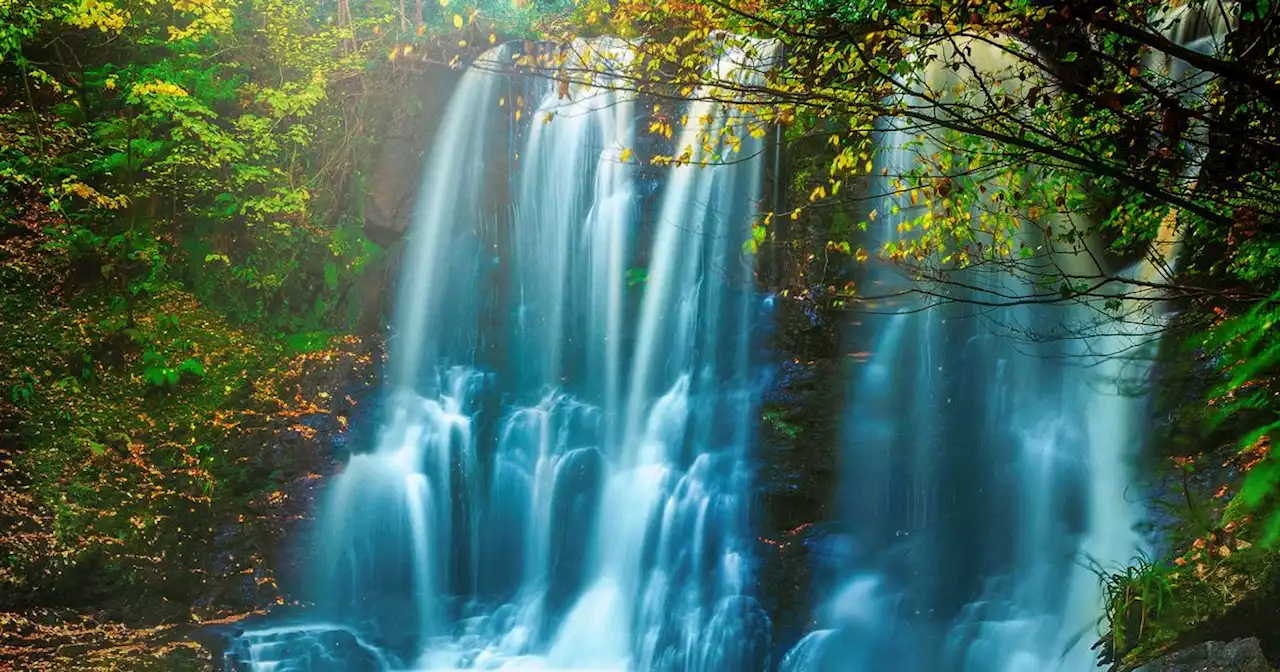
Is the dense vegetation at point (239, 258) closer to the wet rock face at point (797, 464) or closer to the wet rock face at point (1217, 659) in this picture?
the wet rock face at point (1217, 659)

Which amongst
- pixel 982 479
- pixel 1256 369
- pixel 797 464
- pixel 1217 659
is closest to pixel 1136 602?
pixel 1217 659

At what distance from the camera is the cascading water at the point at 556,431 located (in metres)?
8.40

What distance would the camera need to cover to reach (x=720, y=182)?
9.25 metres

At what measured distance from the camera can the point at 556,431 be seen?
941 cm

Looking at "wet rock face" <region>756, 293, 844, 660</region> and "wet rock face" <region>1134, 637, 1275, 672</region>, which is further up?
"wet rock face" <region>756, 293, 844, 660</region>

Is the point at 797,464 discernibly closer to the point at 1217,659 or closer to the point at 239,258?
the point at 1217,659

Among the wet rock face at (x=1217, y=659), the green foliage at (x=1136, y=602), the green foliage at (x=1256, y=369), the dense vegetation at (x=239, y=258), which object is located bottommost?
the wet rock face at (x=1217, y=659)

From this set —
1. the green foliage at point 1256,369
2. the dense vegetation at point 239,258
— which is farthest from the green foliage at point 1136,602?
the green foliage at point 1256,369

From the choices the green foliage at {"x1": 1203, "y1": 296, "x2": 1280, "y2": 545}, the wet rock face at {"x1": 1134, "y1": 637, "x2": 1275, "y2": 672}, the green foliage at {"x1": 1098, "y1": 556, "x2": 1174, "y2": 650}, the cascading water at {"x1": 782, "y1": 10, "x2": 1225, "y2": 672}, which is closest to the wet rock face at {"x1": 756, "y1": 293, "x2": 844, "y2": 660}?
the cascading water at {"x1": 782, "y1": 10, "x2": 1225, "y2": 672}

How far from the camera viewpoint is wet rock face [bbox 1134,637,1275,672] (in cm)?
477

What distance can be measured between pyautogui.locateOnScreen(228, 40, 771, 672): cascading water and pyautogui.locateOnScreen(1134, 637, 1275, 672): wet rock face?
148 inches

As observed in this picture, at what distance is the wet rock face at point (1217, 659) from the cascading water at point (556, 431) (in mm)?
3769

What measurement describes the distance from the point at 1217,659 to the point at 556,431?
6.45 meters

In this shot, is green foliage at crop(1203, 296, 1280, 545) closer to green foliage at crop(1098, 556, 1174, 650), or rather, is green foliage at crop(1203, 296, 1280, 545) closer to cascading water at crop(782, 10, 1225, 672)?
green foliage at crop(1098, 556, 1174, 650)
